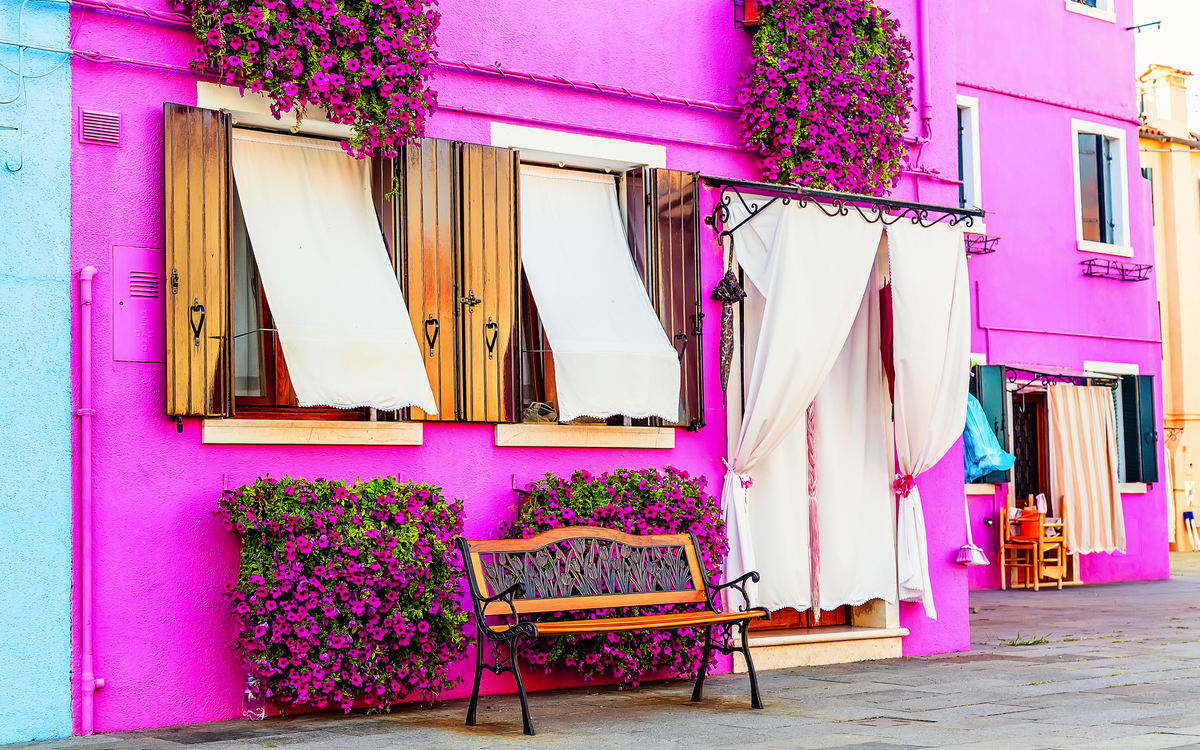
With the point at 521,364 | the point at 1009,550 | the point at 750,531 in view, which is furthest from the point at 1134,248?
the point at 521,364

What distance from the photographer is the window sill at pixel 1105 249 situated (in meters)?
17.3

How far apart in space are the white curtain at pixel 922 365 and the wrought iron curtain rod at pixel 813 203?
0.12 metres

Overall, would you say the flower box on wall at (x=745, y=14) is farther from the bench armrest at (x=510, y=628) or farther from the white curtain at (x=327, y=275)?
the bench armrest at (x=510, y=628)

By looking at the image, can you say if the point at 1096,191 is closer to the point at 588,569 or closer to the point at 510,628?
the point at 588,569

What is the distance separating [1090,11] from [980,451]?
713 cm

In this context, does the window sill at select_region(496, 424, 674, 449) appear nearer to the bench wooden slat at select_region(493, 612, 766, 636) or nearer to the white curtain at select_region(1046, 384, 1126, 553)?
the bench wooden slat at select_region(493, 612, 766, 636)

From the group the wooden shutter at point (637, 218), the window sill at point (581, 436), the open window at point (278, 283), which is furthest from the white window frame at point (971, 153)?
the open window at point (278, 283)

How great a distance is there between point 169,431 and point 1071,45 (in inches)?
569

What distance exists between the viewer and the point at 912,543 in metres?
9.16

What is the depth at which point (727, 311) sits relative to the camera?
8633mm

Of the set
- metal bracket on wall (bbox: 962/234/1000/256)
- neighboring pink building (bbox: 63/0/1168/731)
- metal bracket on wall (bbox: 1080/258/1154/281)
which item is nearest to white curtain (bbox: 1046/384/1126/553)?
metal bracket on wall (bbox: 1080/258/1154/281)

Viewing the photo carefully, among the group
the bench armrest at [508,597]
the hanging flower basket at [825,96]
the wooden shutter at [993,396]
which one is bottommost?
the bench armrest at [508,597]

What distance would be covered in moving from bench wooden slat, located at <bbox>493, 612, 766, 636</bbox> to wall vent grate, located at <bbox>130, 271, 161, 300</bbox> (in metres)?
2.42

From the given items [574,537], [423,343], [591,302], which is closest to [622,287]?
[591,302]
